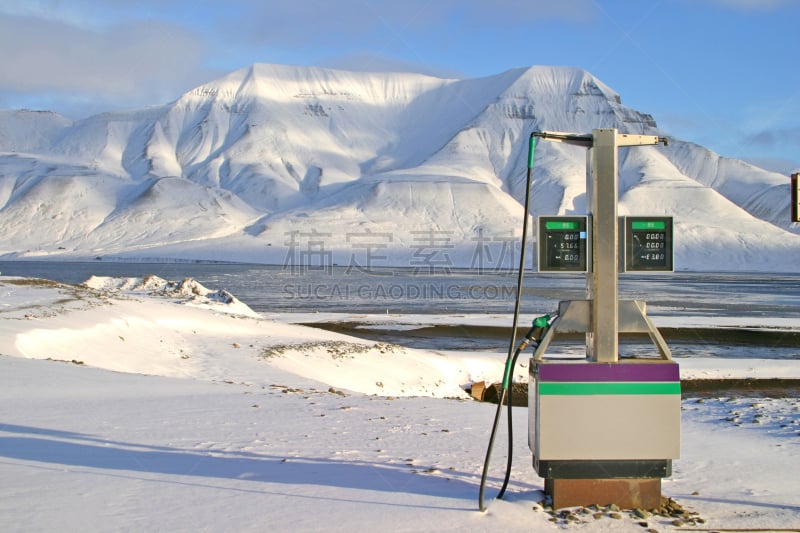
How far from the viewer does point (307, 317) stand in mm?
37156

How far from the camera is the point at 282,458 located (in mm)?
7828

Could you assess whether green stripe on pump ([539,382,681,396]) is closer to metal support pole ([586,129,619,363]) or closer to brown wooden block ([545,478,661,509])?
metal support pole ([586,129,619,363])

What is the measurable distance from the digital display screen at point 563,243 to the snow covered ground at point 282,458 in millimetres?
2026

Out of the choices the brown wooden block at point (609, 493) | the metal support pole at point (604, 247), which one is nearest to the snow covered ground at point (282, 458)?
the brown wooden block at point (609, 493)

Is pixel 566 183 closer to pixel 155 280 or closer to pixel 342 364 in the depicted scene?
pixel 155 280

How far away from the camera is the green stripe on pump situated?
642cm

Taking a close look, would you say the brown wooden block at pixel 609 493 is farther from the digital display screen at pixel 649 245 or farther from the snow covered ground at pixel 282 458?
the digital display screen at pixel 649 245

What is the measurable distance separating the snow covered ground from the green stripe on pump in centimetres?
98

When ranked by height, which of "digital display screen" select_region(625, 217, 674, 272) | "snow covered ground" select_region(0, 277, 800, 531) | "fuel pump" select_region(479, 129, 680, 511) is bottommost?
"snow covered ground" select_region(0, 277, 800, 531)

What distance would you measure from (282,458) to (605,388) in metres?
3.30

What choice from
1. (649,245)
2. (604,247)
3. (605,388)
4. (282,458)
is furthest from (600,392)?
(282,458)

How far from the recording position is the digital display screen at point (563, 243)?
657cm

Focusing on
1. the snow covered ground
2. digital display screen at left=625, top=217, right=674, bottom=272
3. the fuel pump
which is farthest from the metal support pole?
the snow covered ground

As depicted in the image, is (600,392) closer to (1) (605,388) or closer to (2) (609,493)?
(1) (605,388)
